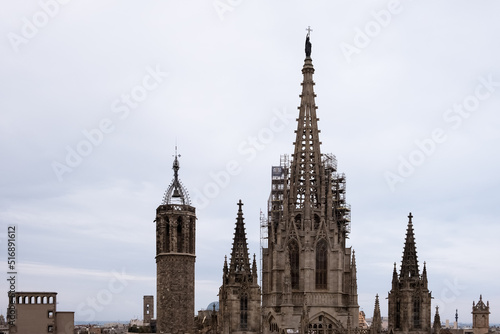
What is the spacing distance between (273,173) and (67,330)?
3513cm

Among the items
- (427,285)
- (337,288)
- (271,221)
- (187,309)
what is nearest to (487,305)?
(427,285)

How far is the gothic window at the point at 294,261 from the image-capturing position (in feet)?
275

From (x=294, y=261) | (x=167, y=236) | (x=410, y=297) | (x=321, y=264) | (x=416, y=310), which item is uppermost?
(x=167, y=236)

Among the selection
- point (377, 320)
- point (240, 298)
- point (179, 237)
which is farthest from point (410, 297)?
point (179, 237)

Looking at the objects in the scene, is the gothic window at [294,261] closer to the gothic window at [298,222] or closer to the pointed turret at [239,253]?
the gothic window at [298,222]

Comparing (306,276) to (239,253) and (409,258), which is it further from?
(409,258)

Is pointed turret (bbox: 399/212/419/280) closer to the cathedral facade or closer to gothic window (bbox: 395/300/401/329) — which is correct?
gothic window (bbox: 395/300/401/329)

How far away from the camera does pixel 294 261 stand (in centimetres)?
8419

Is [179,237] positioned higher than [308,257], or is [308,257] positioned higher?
[179,237]

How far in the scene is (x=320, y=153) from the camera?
292 ft

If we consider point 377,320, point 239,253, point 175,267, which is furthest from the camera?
point 175,267

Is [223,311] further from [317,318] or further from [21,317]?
[21,317]

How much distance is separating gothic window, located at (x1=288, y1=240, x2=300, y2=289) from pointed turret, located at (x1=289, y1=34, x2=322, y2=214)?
438 cm

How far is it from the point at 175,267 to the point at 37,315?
1895 centimetres
